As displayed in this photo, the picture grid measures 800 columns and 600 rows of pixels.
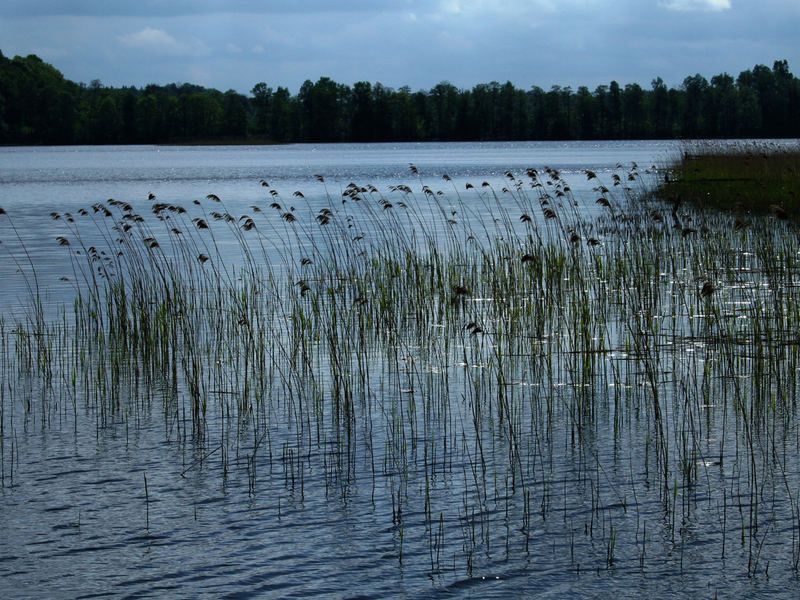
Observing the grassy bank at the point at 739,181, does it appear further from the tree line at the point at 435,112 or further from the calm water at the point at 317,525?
the tree line at the point at 435,112

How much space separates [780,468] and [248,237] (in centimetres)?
2004

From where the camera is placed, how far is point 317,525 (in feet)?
21.2

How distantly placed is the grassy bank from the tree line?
440 feet

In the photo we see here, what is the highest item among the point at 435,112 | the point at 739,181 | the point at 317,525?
the point at 435,112

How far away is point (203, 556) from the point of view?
236 inches

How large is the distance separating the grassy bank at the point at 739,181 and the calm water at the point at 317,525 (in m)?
14.1

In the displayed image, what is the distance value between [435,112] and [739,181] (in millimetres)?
158830

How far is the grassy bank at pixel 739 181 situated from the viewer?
23109 mm

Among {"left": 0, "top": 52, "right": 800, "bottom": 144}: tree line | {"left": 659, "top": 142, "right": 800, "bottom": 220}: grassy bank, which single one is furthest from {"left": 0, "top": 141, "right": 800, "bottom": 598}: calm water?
{"left": 0, "top": 52, "right": 800, "bottom": 144}: tree line

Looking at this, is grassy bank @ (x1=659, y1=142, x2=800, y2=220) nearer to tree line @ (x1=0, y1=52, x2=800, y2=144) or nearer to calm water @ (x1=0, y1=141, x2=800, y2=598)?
calm water @ (x1=0, y1=141, x2=800, y2=598)

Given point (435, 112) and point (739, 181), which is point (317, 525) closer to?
point (739, 181)

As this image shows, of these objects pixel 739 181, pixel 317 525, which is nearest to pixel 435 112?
pixel 739 181

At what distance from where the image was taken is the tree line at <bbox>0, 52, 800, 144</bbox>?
6368 inches

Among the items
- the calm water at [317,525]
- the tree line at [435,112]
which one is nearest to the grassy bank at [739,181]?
the calm water at [317,525]
